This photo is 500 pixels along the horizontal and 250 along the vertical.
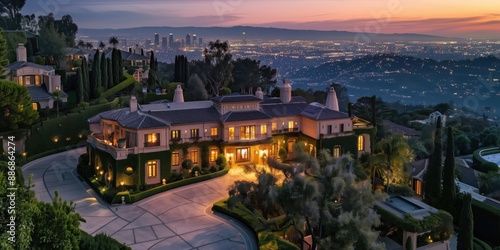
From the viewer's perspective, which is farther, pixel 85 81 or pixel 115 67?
pixel 115 67

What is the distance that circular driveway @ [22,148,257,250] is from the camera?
25016mm

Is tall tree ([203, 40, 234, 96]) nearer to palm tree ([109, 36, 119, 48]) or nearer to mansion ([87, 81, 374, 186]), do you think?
mansion ([87, 81, 374, 186])

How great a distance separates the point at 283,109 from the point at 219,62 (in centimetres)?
2622

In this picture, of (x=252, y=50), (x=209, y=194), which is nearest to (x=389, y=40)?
(x=252, y=50)

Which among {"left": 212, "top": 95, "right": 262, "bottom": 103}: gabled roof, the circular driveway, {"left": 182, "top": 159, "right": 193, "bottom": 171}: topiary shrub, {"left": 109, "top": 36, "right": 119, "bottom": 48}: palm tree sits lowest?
the circular driveway

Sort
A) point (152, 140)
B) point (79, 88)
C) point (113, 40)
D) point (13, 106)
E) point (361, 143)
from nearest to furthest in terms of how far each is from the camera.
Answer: point (152, 140)
point (13, 106)
point (361, 143)
point (79, 88)
point (113, 40)

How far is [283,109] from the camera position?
42188 mm

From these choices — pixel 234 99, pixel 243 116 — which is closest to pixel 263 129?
pixel 243 116

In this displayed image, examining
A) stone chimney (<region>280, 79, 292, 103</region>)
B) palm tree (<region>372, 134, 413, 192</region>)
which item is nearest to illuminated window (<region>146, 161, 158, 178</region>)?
stone chimney (<region>280, 79, 292, 103</region>)

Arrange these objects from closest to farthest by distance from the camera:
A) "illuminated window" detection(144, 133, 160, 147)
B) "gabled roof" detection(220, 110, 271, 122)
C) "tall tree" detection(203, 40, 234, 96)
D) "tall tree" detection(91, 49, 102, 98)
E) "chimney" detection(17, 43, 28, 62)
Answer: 1. "illuminated window" detection(144, 133, 160, 147)
2. "gabled roof" detection(220, 110, 271, 122)
3. "tall tree" detection(91, 49, 102, 98)
4. "chimney" detection(17, 43, 28, 62)
5. "tall tree" detection(203, 40, 234, 96)

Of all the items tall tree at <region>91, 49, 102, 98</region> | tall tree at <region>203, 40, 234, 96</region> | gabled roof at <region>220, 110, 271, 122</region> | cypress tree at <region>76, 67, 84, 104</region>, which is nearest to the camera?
gabled roof at <region>220, 110, 271, 122</region>

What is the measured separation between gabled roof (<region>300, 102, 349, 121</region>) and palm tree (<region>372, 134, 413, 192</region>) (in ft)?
20.7

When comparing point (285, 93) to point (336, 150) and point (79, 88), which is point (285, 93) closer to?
point (336, 150)

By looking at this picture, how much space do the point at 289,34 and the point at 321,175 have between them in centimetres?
4532
